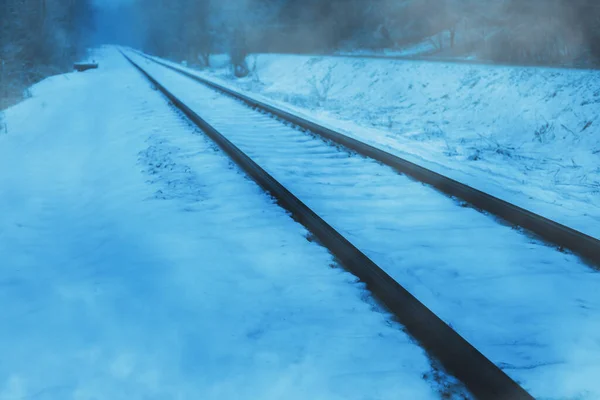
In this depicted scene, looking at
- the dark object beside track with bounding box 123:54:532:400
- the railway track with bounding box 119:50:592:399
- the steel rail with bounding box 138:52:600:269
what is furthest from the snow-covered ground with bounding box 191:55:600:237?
the dark object beside track with bounding box 123:54:532:400

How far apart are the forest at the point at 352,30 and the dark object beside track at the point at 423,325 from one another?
12.3 meters

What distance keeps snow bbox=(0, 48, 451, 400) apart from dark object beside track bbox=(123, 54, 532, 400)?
96 mm

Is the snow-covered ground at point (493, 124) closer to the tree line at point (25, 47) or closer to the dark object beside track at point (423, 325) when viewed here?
the dark object beside track at point (423, 325)

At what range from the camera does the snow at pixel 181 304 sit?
7.95 feet

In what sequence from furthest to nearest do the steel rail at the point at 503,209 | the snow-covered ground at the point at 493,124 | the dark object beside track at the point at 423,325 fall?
the snow-covered ground at the point at 493,124
the steel rail at the point at 503,209
the dark object beside track at the point at 423,325

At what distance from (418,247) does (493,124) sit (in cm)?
736

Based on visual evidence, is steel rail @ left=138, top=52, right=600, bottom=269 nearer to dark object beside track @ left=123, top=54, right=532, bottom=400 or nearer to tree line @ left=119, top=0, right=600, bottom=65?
dark object beside track @ left=123, top=54, right=532, bottom=400

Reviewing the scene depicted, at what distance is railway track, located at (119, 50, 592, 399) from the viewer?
2629mm

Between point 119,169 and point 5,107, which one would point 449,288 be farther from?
point 5,107

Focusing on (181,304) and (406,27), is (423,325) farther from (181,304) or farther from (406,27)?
(406,27)

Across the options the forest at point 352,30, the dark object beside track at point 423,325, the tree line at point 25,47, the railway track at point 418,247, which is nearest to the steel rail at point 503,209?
the railway track at point 418,247

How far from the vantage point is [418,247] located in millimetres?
3969

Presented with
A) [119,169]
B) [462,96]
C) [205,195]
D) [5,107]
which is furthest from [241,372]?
[5,107]

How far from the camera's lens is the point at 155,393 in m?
2.35
